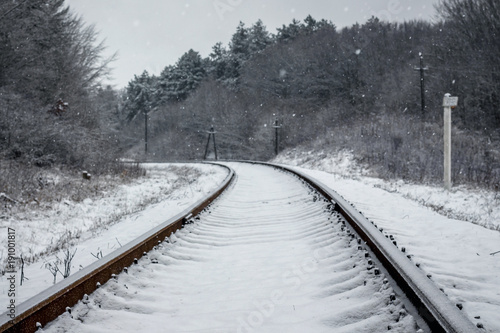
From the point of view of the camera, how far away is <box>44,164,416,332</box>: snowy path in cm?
223

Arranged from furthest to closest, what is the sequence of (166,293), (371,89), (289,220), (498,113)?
(371,89) → (498,113) → (289,220) → (166,293)

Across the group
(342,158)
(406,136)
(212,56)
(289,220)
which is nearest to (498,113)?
(406,136)

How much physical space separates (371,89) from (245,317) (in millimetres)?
52572

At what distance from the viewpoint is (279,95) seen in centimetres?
5834

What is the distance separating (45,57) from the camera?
15977 mm

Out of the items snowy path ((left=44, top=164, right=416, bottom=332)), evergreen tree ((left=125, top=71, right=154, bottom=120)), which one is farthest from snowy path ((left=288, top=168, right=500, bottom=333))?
evergreen tree ((left=125, top=71, right=154, bottom=120))

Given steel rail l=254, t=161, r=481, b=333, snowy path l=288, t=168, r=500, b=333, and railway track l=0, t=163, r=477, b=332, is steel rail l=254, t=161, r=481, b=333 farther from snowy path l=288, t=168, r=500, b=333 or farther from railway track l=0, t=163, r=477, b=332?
snowy path l=288, t=168, r=500, b=333

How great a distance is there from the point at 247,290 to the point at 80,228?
6.86 metres

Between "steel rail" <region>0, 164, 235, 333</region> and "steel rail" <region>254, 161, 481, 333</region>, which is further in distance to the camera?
"steel rail" <region>0, 164, 235, 333</region>

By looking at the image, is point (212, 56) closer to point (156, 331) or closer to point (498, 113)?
point (498, 113)

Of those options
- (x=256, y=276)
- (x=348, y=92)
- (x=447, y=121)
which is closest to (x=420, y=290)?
(x=256, y=276)

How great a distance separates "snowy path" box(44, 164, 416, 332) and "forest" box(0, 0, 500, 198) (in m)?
8.91

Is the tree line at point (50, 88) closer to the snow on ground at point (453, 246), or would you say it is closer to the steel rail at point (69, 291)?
the steel rail at point (69, 291)

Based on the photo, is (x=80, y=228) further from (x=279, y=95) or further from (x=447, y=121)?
(x=279, y=95)
